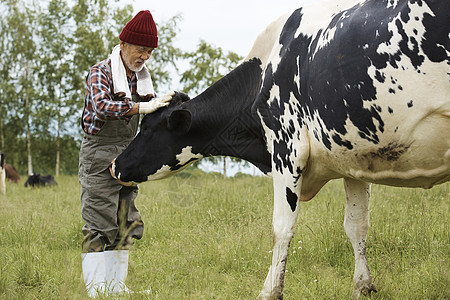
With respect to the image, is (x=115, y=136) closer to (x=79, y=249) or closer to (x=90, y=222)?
(x=90, y=222)

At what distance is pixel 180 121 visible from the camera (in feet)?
13.7

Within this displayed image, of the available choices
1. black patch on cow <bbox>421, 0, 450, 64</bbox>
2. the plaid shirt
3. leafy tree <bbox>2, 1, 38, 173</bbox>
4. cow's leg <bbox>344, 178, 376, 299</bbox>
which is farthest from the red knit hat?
leafy tree <bbox>2, 1, 38, 173</bbox>

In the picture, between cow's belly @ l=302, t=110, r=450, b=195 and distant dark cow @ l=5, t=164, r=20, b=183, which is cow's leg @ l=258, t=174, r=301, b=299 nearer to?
cow's belly @ l=302, t=110, r=450, b=195

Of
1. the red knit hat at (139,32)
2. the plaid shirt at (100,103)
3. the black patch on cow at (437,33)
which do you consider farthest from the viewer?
the red knit hat at (139,32)

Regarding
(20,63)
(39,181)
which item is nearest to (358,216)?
(39,181)

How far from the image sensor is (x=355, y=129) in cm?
303

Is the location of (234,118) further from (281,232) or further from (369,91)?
(369,91)

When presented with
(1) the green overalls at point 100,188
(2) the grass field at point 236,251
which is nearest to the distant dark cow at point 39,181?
(2) the grass field at point 236,251

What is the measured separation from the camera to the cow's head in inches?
168

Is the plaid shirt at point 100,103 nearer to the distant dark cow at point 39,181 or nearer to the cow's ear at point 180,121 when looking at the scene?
the cow's ear at point 180,121

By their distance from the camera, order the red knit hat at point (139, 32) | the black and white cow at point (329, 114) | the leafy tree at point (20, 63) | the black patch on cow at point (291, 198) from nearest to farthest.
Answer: the black and white cow at point (329, 114) < the black patch on cow at point (291, 198) < the red knit hat at point (139, 32) < the leafy tree at point (20, 63)

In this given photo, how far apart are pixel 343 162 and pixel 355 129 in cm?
31

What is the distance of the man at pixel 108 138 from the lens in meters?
4.06

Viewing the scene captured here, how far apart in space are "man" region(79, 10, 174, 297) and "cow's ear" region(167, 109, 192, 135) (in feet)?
0.53
